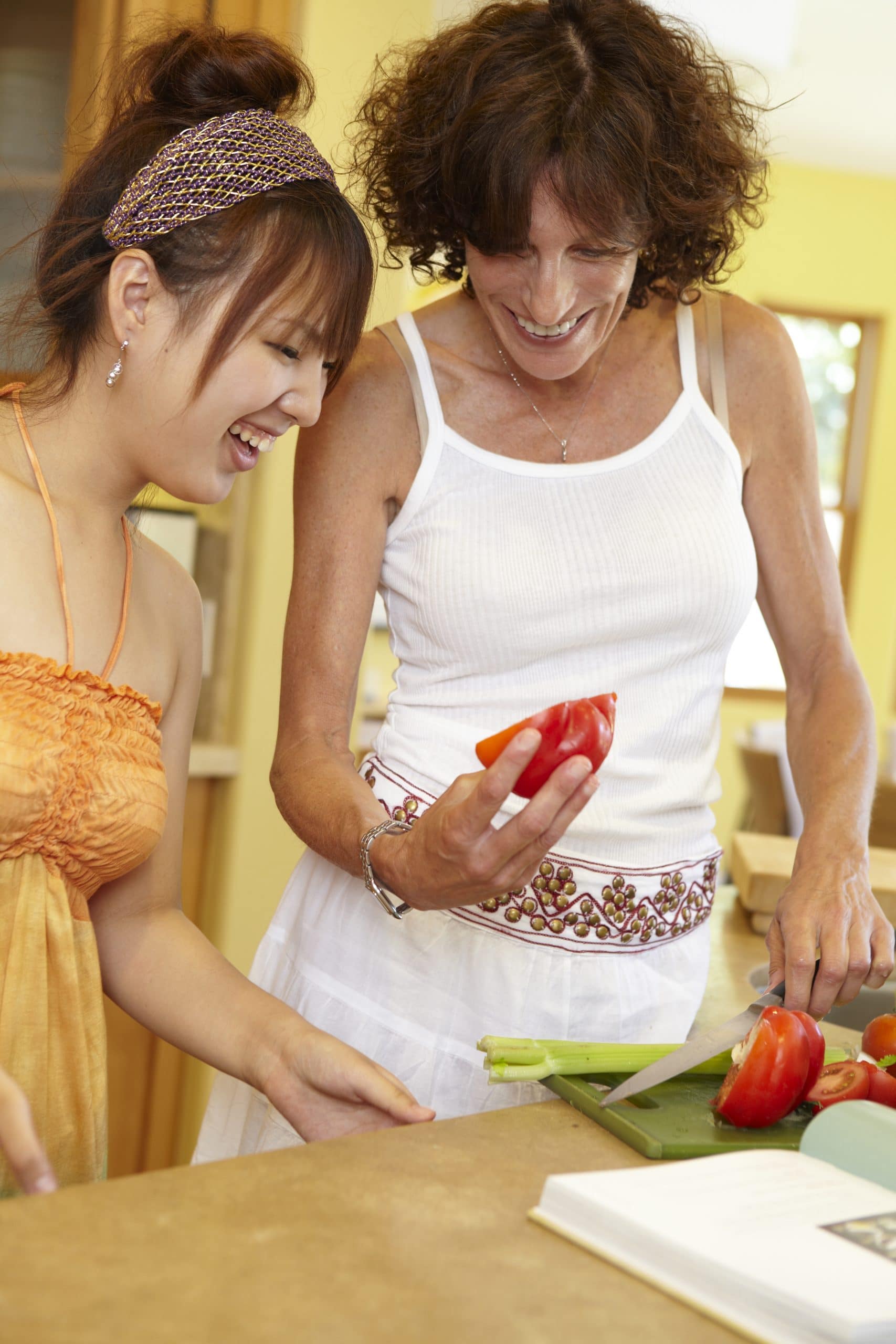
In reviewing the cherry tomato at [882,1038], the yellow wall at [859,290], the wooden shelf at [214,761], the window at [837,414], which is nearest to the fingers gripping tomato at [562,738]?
the cherry tomato at [882,1038]

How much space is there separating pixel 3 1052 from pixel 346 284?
734 mm

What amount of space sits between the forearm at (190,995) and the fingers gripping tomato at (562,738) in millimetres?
334

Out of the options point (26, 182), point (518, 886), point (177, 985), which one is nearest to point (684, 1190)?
point (518, 886)

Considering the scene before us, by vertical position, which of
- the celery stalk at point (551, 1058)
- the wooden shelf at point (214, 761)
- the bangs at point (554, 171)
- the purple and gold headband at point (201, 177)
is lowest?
the wooden shelf at point (214, 761)

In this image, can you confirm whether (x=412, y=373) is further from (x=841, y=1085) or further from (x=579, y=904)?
(x=841, y=1085)

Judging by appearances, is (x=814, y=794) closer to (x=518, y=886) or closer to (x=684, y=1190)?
(x=518, y=886)

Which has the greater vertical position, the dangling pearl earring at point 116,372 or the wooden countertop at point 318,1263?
the dangling pearl earring at point 116,372

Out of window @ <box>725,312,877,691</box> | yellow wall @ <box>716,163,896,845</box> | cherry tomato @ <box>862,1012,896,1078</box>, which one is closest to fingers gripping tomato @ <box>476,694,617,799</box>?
cherry tomato @ <box>862,1012,896,1078</box>

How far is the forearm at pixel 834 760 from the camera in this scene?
141cm

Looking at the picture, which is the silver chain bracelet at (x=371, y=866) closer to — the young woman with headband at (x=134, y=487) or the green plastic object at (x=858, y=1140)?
the young woman with headband at (x=134, y=487)

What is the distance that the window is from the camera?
305 inches

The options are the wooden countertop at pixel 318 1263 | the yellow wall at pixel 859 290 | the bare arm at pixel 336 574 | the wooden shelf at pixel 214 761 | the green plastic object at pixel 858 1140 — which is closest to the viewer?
the wooden countertop at pixel 318 1263

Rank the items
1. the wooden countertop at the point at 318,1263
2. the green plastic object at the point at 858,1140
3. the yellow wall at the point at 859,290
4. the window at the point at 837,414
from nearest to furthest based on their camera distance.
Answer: the wooden countertop at the point at 318,1263 → the green plastic object at the point at 858,1140 → the yellow wall at the point at 859,290 → the window at the point at 837,414

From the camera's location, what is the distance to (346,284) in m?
1.25
